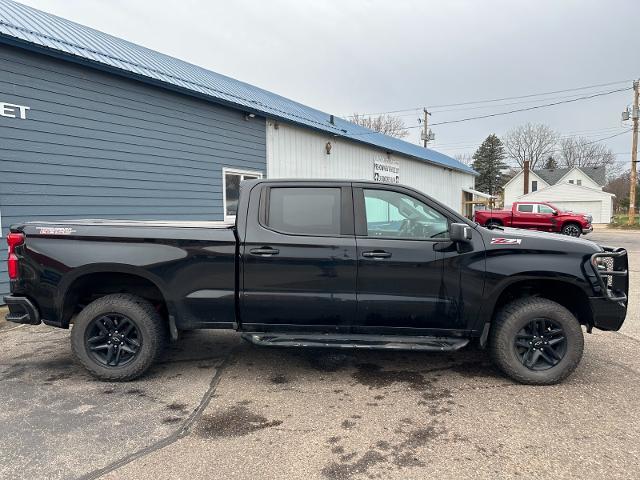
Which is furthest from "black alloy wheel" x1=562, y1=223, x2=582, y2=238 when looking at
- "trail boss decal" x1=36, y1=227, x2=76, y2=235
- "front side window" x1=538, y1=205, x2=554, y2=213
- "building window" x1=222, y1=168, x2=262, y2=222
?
"trail boss decal" x1=36, y1=227, x2=76, y2=235

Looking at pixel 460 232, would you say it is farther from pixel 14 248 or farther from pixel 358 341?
pixel 14 248

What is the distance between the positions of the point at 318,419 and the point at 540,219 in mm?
19978

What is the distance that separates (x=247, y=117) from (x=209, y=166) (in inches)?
70.6

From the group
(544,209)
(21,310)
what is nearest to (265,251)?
(21,310)

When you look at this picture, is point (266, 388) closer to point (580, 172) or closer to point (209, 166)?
point (209, 166)

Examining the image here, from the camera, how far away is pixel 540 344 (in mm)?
3713

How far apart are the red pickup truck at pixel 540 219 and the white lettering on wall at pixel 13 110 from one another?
1781cm

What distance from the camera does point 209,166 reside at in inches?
378

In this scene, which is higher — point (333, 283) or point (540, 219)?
point (540, 219)

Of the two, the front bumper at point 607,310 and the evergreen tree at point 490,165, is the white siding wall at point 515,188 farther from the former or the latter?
the front bumper at point 607,310

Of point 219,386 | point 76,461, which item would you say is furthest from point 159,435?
point 219,386

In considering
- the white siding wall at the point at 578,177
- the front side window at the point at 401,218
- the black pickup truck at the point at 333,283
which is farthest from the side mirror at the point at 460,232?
the white siding wall at the point at 578,177

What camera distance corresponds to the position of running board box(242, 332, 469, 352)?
3.62m

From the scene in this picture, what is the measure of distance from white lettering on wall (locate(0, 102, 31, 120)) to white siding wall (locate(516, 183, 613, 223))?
45.4m
